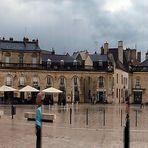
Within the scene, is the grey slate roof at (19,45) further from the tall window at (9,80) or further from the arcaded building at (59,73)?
the tall window at (9,80)

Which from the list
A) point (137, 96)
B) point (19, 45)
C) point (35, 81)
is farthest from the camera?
point (137, 96)

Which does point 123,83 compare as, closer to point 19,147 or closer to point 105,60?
point 105,60

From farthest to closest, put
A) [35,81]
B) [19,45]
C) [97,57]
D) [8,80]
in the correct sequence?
[97,57]
[19,45]
[35,81]
[8,80]

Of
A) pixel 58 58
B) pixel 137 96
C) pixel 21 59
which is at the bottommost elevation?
pixel 137 96

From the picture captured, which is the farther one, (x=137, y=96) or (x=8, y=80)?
(x=137, y=96)

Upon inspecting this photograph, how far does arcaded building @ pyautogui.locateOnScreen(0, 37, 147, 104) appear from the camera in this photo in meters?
86.6

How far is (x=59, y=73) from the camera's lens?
89.6 meters

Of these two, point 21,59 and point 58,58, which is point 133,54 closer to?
point 58,58

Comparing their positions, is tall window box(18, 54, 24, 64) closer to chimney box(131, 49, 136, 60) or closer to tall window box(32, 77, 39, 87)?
tall window box(32, 77, 39, 87)

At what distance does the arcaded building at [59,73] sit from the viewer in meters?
86.6

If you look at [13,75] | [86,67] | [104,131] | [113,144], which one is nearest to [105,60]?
[86,67]

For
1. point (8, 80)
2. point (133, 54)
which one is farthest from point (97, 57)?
point (133, 54)

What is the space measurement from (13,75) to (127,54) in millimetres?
39572

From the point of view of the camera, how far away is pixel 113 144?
59.5 feet
